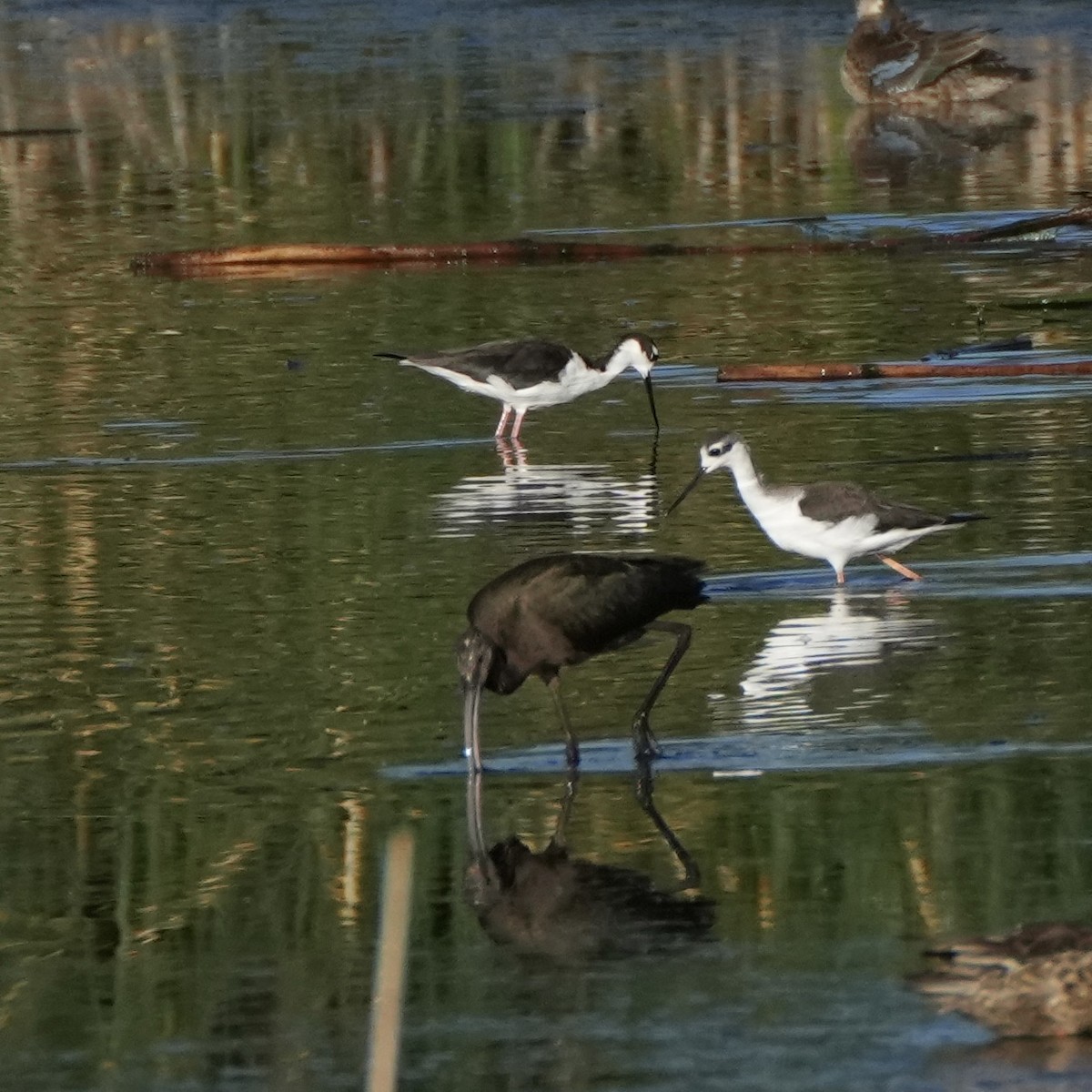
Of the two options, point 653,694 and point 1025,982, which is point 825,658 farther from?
point 1025,982

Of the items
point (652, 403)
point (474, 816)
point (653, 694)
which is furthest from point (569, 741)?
point (652, 403)

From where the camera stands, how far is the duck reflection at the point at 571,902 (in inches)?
225

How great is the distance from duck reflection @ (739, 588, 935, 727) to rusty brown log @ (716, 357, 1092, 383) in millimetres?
3153

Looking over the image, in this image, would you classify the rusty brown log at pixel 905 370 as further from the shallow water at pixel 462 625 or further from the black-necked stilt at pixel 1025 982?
the black-necked stilt at pixel 1025 982

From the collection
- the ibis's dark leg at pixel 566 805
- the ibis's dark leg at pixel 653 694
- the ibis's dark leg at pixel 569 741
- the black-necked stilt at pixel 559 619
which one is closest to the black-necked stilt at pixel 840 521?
the ibis's dark leg at pixel 653 694

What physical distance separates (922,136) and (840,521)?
1393cm

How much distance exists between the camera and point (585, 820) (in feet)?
21.3

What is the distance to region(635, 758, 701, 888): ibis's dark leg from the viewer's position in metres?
6.07

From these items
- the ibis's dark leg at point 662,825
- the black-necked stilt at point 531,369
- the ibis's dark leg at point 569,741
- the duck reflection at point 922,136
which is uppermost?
the duck reflection at point 922,136

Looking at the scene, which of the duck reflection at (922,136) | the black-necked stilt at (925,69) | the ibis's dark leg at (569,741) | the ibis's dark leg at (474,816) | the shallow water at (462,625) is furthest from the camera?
the black-necked stilt at (925,69)

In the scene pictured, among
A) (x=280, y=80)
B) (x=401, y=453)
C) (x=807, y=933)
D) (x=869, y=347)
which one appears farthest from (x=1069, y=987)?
(x=280, y=80)

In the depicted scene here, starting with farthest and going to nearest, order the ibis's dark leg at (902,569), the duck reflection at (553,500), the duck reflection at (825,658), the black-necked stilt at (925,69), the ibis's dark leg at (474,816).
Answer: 1. the black-necked stilt at (925,69)
2. the duck reflection at (553,500)
3. the ibis's dark leg at (902,569)
4. the duck reflection at (825,658)
5. the ibis's dark leg at (474,816)

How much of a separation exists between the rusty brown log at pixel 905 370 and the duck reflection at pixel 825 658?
315 centimetres

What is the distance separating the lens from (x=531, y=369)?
1198 cm
